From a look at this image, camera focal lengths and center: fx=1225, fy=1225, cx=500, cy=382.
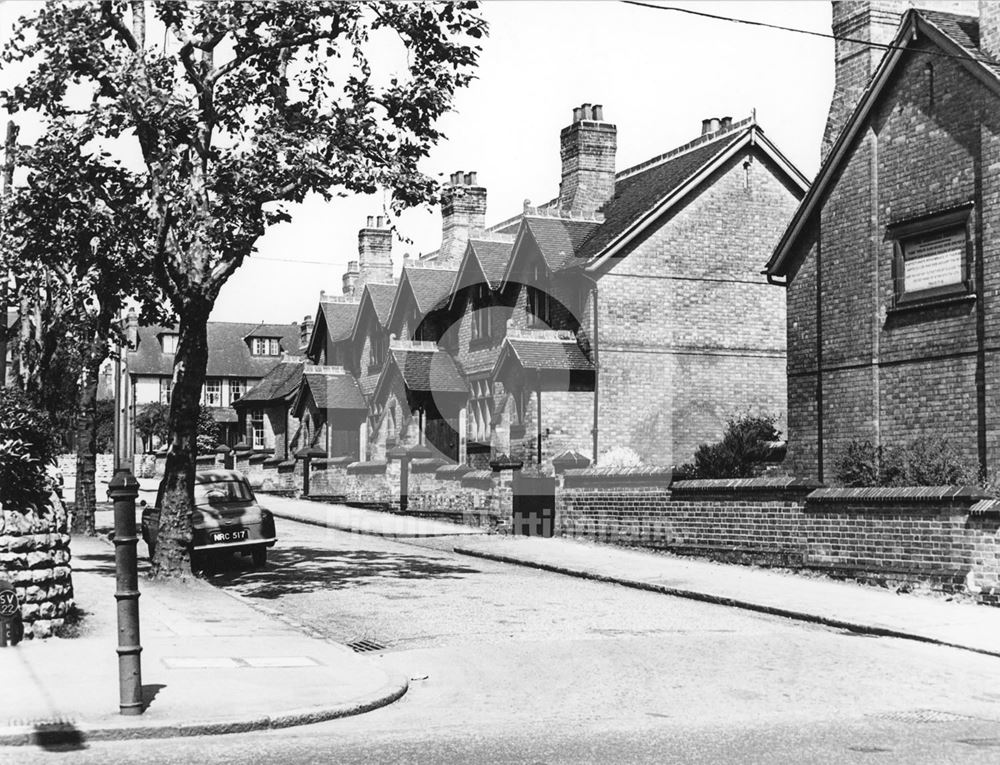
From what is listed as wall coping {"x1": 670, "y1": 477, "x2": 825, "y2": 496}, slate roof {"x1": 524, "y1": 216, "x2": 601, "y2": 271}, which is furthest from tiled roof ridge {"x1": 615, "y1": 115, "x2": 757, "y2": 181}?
wall coping {"x1": 670, "y1": 477, "x2": 825, "y2": 496}

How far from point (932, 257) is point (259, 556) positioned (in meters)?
13.0

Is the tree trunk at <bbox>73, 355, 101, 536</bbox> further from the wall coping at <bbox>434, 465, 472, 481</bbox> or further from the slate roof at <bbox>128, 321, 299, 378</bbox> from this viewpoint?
the slate roof at <bbox>128, 321, 299, 378</bbox>

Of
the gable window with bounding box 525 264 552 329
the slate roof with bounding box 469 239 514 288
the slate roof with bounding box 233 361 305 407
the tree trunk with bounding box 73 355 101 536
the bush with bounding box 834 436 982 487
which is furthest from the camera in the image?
the slate roof with bounding box 233 361 305 407

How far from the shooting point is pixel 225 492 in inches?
884

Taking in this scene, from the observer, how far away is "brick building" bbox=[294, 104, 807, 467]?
3316cm

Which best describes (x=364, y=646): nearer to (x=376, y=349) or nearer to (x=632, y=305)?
(x=632, y=305)

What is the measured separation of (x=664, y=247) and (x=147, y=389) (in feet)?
200

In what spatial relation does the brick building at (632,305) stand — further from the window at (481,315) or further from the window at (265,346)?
the window at (265,346)

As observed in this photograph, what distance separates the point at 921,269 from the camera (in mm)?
21672

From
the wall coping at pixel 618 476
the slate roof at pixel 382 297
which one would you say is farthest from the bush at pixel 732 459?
the slate roof at pixel 382 297

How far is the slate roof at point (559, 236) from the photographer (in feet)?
114

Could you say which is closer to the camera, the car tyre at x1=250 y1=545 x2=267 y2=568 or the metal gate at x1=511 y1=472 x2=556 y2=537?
the car tyre at x1=250 y1=545 x2=267 y2=568

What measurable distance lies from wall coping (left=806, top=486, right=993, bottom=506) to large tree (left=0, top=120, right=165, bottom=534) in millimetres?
11316

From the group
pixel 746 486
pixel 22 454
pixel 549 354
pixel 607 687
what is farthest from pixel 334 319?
pixel 607 687
